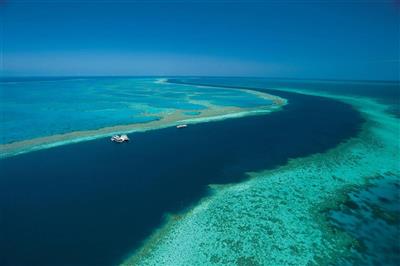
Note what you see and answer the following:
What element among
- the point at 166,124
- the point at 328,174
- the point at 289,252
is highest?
the point at 166,124

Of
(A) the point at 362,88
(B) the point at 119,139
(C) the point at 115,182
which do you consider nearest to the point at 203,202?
(C) the point at 115,182

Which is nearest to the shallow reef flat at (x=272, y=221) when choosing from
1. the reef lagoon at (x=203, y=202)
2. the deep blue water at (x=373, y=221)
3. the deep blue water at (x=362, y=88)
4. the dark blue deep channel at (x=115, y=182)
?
the reef lagoon at (x=203, y=202)

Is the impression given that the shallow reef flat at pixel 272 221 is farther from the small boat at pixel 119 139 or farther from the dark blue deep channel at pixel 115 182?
the small boat at pixel 119 139

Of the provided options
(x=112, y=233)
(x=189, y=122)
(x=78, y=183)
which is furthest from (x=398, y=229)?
(x=189, y=122)

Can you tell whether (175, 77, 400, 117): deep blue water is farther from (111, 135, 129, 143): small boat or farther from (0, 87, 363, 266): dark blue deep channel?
(111, 135, 129, 143): small boat

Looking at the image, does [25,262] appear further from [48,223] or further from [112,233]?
[112,233]

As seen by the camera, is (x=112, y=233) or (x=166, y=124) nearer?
(x=112, y=233)
